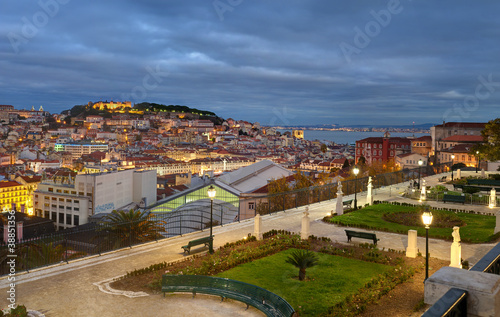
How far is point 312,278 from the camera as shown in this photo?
1078 cm

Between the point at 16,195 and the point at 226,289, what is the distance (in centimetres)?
8714

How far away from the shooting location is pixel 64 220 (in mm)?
59438

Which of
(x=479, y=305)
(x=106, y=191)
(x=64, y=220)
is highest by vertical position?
(x=479, y=305)

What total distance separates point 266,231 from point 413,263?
19.8 ft

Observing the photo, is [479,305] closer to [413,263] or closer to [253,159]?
[413,263]

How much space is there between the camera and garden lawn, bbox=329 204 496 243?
15.1m

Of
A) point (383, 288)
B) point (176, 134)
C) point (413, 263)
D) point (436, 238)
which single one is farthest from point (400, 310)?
point (176, 134)

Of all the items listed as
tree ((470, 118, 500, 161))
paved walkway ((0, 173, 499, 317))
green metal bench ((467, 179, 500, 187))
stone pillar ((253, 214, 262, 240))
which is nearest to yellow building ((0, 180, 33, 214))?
paved walkway ((0, 173, 499, 317))

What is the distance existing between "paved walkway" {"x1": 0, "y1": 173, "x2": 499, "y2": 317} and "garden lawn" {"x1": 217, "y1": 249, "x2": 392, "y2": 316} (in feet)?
4.35

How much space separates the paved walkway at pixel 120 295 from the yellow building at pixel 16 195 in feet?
250

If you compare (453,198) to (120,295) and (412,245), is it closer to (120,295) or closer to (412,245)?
(412,245)

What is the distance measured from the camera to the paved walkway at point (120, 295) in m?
8.63

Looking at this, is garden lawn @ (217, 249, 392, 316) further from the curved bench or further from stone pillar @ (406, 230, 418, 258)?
stone pillar @ (406, 230, 418, 258)

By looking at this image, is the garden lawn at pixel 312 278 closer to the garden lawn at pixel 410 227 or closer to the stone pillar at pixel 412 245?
the stone pillar at pixel 412 245
